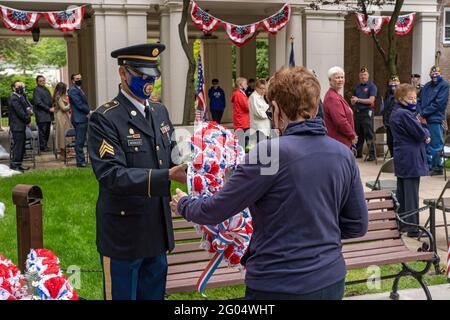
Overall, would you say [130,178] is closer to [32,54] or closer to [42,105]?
[42,105]

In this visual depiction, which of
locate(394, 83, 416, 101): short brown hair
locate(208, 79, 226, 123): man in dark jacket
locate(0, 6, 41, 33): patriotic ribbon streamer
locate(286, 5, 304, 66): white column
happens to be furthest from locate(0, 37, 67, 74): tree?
locate(394, 83, 416, 101): short brown hair

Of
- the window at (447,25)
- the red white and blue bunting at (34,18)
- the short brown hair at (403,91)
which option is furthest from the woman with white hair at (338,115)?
the window at (447,25)

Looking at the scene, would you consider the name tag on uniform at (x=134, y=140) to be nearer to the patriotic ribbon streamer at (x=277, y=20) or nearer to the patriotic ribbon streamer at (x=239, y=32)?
the patriotic ribbon streamer at (x=239, y=32)

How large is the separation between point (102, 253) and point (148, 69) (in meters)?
1.12

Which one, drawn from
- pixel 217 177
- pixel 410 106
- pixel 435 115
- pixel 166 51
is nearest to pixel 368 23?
pixel 166 51

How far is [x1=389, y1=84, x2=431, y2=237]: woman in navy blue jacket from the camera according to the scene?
7.18m

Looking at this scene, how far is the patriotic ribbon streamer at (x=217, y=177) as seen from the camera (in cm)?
325

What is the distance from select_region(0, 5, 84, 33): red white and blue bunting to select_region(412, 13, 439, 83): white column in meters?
11.0

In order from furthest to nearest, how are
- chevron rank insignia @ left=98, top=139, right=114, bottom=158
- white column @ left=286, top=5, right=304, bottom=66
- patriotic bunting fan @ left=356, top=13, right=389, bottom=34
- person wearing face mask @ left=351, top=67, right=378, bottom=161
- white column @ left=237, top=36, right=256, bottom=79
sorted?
1. white column @ left=237, top=36, right=256, bottom=79
2. white column @ left=286, top=5, right=304, bottom=66
3. patriotic bunting fan @ left=356, top=13, right=389, bottom=34
4. person wearing face mask @ left=351, top=67, right=378, bottom=161
5. chevron rank insignia @ left=98, top=139, right=114, bottom=158

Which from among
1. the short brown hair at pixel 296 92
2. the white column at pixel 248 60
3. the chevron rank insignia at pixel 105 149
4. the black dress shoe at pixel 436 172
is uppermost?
the white column at pixel 248 60

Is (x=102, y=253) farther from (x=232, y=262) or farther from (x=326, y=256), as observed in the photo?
(x=326, y=256)

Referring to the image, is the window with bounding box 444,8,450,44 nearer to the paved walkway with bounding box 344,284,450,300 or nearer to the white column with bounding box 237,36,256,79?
the white column with bounding box 237,36,256,79

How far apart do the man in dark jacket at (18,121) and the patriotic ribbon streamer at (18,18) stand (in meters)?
2.65
